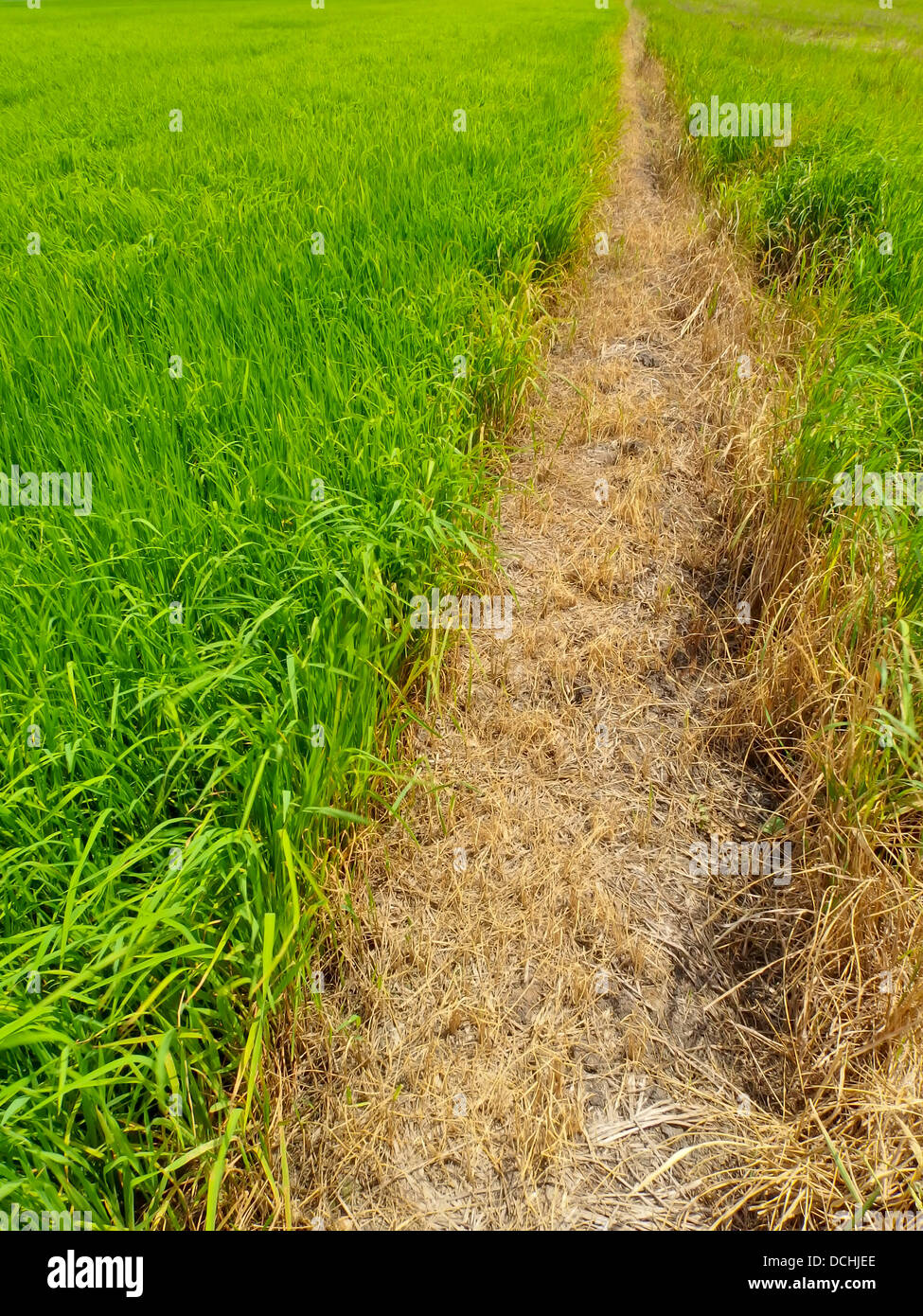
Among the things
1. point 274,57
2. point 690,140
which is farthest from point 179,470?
point 274,57

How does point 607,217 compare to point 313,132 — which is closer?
point 313,132

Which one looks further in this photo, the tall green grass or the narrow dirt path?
the narrow dirt path

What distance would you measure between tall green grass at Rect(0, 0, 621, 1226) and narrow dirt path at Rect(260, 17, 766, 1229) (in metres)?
0.20

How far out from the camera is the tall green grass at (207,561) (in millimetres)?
1093

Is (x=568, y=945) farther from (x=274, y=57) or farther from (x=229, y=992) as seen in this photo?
(x=274, y=57)

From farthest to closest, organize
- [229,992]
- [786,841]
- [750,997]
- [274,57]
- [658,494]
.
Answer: [274,57] < [658,494] < [786,841] < [750,997] < [229,992]

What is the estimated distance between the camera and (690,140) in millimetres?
6469

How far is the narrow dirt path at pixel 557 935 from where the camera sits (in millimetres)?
1242

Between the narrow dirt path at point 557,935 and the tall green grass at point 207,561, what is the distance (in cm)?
20

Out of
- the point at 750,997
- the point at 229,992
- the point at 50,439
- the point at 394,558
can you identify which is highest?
the point at 50,439

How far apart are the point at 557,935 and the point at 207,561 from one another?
121cm

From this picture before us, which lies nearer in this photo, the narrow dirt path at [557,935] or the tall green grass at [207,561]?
the tall green grass at [207,561]

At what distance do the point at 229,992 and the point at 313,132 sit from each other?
6053mm

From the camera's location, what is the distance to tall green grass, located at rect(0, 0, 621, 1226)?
109 centimetres
